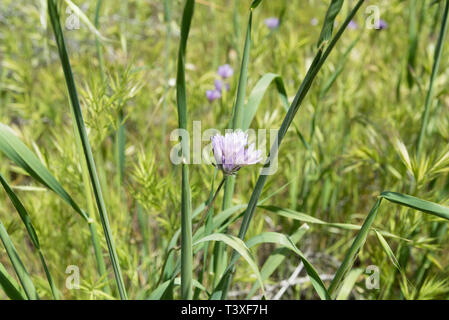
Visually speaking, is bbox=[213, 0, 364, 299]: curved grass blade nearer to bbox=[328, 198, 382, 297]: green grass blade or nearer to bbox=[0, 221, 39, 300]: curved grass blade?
bbox=[328, 198, 382, 297]: green grass blade

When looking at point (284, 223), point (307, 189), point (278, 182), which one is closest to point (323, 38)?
point (307, 189)

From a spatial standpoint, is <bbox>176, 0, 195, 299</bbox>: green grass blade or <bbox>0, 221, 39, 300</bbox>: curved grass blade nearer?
<bbox>176, 0, 195, 299</bbox>: green grass blade

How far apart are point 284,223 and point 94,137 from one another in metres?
0.57

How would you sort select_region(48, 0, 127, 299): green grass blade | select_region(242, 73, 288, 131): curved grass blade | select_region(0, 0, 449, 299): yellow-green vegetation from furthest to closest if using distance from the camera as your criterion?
select_region(242, 73, 288, 131): curved grass blade
select_region(0, 0, 449, 299): yellow-green vegetation
select_region(48, 0, 127, 299): green grass blade

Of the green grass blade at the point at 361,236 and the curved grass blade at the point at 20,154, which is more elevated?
the curved grass blade at the point at 20,154

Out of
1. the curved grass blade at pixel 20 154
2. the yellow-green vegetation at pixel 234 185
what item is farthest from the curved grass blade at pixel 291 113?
the curved grass blade at pixel 20 154

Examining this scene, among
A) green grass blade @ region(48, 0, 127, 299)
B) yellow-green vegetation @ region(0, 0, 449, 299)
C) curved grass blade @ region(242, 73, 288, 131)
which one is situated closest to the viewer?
green grass blade @ region(48, 0, 127, 299)

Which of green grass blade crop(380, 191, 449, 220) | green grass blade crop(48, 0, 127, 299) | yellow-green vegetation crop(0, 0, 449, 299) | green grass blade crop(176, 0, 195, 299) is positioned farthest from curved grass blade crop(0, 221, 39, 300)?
green grass blade crop(380, 191, 449, 220)

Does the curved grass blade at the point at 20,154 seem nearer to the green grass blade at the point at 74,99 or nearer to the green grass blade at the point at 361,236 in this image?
the green grass blade at the point at 74,99

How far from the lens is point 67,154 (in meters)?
0.84

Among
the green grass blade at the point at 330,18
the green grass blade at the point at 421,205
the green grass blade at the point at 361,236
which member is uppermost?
the green grass blade at the point at 330,18

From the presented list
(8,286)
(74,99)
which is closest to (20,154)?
(74,99)

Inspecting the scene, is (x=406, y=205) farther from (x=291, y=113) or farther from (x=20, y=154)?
(x=20, y=154)
